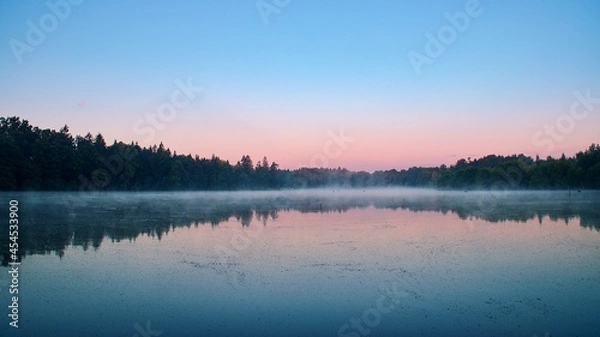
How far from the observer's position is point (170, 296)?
11.7 meters

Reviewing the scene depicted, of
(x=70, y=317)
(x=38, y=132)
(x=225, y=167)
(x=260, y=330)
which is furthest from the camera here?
(x=225, y=167)

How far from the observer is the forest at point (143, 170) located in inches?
2645

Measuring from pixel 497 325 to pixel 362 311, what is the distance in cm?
321

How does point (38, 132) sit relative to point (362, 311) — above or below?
above

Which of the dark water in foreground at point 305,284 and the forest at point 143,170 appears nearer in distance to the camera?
the dark water in foreground at point 305,284

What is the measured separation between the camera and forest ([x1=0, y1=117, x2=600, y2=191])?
67188 millimetres

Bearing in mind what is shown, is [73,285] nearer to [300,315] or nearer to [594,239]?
[300,315]

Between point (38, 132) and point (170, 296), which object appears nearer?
point (170, 296)

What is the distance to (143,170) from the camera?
99.2 meters

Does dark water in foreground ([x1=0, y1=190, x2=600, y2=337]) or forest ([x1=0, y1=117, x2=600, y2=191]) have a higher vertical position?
forest ([x1=0, y1=117, x2=600, y2=191])

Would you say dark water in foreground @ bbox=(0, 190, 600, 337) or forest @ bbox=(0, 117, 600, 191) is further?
forest @ bbox=(0, 117, 600, 191)

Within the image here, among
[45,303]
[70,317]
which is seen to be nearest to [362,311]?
[70,317]

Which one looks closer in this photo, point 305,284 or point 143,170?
point 305,284

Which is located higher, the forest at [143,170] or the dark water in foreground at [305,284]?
the forest at [143,170]
